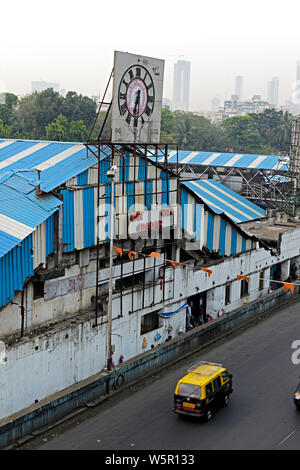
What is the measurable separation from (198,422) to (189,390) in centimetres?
135

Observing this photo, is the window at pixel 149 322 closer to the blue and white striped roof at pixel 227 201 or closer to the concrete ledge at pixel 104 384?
the concrete ledge at pixel 104 384

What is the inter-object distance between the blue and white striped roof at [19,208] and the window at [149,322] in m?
9.18

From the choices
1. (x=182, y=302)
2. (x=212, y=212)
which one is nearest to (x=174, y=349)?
(x=182, y=302)

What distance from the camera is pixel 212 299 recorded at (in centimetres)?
3678

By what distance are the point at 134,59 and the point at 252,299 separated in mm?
20138

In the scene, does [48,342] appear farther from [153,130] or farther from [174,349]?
[153,130]

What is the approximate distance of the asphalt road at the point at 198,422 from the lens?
832 inches

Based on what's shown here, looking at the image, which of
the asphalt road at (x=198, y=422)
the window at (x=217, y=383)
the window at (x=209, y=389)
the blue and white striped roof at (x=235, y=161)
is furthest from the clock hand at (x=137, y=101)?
the blue and white striped roof at (x=235, y=161)

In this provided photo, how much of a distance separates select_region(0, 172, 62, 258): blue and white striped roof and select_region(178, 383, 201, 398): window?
8.69 m

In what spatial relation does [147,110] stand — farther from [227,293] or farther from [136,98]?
[227,293]

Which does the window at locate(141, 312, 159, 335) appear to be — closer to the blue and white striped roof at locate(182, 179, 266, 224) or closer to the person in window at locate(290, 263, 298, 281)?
the blue and white striped roof at locate(182, 179, 266, 224)

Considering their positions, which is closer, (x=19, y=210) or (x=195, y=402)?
(x=195, y=402)

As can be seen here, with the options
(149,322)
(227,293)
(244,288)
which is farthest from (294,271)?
(149,322)

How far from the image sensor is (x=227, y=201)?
50.6 meters
